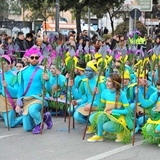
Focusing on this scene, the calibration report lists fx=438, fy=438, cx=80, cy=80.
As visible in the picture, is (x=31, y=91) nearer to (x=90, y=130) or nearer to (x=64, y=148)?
(x=90, y=130)

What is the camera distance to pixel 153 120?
679cm

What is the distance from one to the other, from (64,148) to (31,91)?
58.2 inches

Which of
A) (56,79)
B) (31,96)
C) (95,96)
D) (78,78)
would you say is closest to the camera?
(95,96)

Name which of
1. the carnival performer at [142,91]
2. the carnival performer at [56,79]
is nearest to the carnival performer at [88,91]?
the carnival performer at [142,91]

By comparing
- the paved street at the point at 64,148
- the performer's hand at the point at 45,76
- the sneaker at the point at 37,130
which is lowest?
the paved street at the point at 64,148

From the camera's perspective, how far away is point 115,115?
6.99m

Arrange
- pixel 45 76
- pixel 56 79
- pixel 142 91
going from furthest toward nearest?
pixel 56 79 → pixel 142 91 → pixel 45 76

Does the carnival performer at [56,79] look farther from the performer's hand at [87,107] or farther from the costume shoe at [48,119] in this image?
the performer's hand at [87,107]

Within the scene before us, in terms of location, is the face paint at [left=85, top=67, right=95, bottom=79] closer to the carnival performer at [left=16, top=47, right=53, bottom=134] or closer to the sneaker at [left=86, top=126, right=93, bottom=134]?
the carnival performer at [left=16, top=47, right=53, bottom=134]

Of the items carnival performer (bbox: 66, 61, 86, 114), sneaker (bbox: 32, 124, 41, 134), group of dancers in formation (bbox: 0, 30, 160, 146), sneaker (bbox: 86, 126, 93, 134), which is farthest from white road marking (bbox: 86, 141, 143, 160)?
carnival performer (bbox: 66, 61, 86, 114)

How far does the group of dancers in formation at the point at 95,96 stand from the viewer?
22.9 feet

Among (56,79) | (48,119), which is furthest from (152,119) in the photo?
(56,79)

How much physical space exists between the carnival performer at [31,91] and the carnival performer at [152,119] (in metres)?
1.78

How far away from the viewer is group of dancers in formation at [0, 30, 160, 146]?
6.99 m
